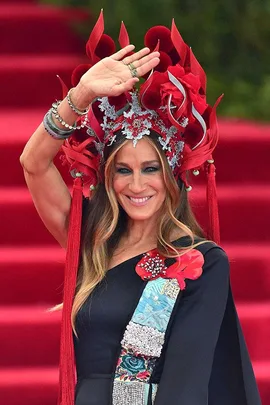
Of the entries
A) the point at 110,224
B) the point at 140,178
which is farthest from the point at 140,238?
the point at 140,178

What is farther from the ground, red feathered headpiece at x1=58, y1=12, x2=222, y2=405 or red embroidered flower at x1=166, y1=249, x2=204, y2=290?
red feathered headpiece at x1=58, y1=12, x2=222, y2=405

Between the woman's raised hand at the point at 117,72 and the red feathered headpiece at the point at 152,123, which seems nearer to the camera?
the woman's raised hand at the point at 117,72

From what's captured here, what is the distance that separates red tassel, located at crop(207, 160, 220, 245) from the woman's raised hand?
385mm

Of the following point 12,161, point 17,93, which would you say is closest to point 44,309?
point 12,161

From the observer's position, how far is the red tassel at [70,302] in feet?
10.3

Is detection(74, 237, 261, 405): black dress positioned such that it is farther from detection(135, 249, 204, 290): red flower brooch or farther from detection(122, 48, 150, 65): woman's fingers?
detection(122, 48, 150, 65): woman's fingers

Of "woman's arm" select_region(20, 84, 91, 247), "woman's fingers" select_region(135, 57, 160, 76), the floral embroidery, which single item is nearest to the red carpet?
"woman's arm" select_region(20, 84, 91, 247)

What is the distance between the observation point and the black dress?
9.82 ft

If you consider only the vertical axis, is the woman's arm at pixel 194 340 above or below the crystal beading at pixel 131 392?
above

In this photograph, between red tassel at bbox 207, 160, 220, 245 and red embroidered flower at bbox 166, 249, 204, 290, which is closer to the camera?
red embroidered flower at bbox 166, 249, 204, 290

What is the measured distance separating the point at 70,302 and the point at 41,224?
7.64 ft

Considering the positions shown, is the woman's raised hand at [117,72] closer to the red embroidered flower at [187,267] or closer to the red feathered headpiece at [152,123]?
the red feathered headpiece at [152,123]

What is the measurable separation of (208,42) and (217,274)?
134 inches

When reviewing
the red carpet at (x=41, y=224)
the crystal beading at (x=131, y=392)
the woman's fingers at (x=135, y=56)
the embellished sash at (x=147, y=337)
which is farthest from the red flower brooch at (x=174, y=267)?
A: the red carpet at (x=41, y=224)
